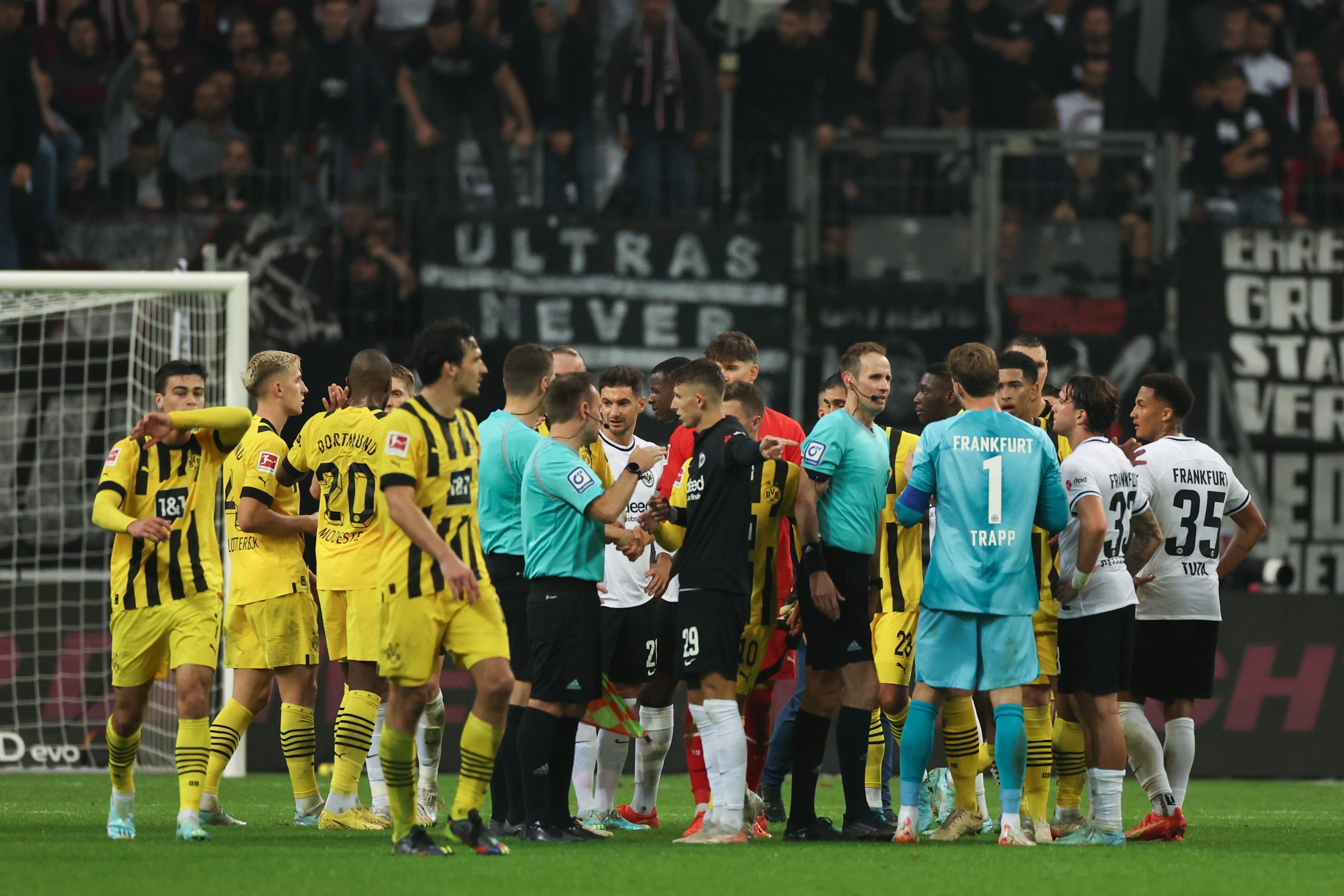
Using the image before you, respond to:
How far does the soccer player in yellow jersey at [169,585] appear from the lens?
25.8 ft

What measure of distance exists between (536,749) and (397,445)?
1.66 m

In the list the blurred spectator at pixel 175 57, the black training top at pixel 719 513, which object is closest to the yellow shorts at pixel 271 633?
the black training top at pixel 719 513

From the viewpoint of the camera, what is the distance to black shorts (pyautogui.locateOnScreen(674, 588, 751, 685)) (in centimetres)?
760

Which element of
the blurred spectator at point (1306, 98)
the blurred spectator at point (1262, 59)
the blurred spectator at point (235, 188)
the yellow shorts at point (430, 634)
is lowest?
the yellow shorts at point (430, 634)

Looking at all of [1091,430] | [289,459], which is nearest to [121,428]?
[289,459]

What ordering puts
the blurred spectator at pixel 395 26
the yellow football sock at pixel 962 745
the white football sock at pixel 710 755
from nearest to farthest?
the white football sock at pixel 710 755
the yellow football sock at pixel 962 745
the blurred spectator at pixel 395 26

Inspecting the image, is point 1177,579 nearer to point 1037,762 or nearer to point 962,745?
point 1037,762

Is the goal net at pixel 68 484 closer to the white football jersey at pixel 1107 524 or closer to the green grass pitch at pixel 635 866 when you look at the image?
the green grass pitch at pixel 635 866

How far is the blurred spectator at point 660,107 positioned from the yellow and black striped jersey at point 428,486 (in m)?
8.37

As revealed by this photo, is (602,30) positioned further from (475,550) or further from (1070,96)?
(475,550)

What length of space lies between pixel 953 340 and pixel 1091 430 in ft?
20.4

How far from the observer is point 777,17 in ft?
55.0

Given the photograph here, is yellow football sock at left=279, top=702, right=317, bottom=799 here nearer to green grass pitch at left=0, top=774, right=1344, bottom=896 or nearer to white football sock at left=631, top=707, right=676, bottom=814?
green grass pitch at left=0, top=774, right=1344, bottom=896

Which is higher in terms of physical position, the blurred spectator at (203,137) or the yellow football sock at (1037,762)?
the blurred spectator at (203,137)
